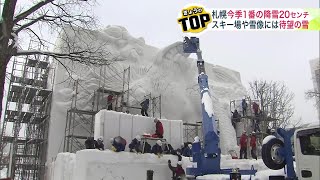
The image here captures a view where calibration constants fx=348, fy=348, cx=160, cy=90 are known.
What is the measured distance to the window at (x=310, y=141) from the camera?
6510 millimetres

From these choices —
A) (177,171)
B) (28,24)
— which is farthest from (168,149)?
(28,24)

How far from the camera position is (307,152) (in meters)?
6.66

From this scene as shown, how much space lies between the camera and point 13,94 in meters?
20.4

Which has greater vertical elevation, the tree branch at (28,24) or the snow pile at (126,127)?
the tree branch at (28,24)

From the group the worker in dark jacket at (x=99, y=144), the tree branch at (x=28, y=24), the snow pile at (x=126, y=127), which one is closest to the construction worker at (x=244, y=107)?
the snow pile at (x=126, y=127)

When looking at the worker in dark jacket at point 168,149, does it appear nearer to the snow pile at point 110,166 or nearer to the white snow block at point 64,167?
the snow pile at point 110,166

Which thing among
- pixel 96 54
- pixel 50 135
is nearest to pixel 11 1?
pixel 96 54

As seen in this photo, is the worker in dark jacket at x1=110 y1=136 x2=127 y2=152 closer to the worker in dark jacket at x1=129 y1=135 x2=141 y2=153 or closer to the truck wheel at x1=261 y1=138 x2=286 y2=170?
the worker in dark jacket at x1=129 y1=135 x2=141 y2=153

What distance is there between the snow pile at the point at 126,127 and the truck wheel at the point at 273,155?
773 cm

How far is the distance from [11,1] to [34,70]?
529 inches

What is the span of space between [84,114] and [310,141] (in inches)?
565

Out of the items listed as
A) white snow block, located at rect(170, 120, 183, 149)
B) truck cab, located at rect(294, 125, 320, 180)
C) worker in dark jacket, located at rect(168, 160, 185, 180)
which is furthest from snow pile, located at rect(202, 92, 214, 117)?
truck cab, located at rect(294, 125, 320, 180)

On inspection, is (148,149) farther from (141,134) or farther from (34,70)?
(34,70)

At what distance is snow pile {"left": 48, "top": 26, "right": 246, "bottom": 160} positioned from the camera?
760 inches
